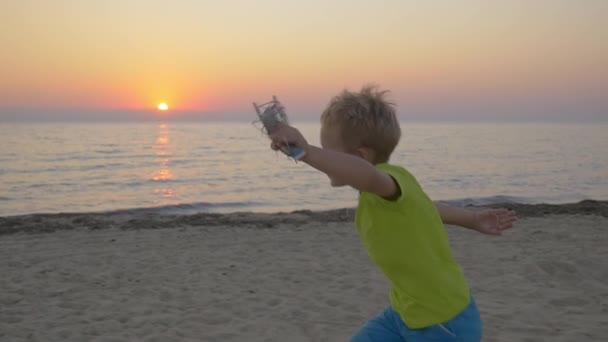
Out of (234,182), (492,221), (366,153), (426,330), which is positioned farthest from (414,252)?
(234,182)

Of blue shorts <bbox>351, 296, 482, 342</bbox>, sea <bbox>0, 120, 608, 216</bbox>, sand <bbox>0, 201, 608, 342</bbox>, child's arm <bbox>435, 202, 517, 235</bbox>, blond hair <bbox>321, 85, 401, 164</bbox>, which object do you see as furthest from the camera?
sea <bbox>0, 120, 608, 216</bbox>

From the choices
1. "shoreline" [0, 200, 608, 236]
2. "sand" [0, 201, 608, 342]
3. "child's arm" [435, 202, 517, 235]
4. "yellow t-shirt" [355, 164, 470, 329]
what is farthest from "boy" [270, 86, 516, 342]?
"shoreline" [0, 200, 608, 236]

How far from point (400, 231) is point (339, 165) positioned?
49 centimetres

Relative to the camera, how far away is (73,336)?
5.32 meters

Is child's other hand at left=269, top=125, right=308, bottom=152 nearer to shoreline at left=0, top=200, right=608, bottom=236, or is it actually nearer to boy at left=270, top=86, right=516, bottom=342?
boy at left=270, top=86, right=516, bottom=342

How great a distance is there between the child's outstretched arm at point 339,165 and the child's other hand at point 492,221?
91cm

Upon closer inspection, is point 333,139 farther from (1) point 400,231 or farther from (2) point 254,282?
(2) point 254,282

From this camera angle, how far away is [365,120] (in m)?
2.22

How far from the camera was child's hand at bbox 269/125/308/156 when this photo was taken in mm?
1896

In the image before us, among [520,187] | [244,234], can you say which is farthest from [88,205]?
[520,187]

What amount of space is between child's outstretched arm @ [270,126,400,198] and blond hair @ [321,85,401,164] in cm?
20

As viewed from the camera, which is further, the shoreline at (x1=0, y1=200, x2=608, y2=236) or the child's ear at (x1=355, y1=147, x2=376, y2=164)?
the shoreline at (x1=0, y1=200, x2=608, y2=236)

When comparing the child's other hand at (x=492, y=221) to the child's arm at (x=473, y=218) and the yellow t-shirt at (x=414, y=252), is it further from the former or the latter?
the yellow t-shirt at (x=414, y=252)

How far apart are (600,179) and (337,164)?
1098 inches
